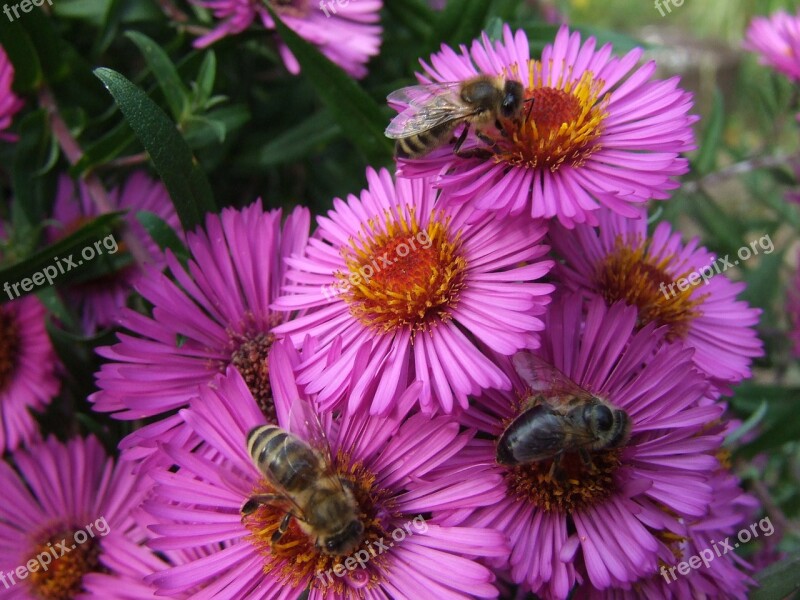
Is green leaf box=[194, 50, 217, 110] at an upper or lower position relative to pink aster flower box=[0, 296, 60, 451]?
upper

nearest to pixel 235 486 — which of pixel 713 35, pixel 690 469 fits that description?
pixel 690 469

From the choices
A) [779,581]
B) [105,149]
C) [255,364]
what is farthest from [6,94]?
[779,581]

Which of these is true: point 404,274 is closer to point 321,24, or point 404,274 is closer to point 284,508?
point 284,508

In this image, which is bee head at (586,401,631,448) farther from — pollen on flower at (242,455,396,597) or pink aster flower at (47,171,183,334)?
pink aster flower at (47,171,183,334)

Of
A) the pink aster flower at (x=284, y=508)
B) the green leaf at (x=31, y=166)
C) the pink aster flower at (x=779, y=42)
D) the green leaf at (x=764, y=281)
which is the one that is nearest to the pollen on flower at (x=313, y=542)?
the pink aster flower at (x=284, y=508)

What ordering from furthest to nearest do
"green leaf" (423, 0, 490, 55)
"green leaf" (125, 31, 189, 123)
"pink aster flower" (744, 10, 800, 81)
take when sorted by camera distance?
"pink aster flower" (744, 10, 800, 81)
"green leaf" (423, 0, 490, 55)
"green leaf" (125, 31, 189, 123)

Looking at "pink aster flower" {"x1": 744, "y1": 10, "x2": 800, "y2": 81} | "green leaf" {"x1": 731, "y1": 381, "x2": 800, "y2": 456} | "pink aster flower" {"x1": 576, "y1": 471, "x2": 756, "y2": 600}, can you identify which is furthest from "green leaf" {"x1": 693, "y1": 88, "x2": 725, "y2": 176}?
"pink aster flower" {"x1": 576, "y1": 471, "x2": 756, "y2": 600}
